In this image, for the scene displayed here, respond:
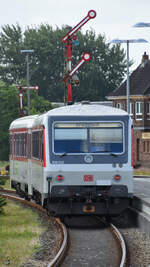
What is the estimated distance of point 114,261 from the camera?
15.7 meters

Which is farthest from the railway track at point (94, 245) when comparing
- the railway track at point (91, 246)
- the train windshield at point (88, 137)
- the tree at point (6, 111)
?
the tree at point (6, 111)

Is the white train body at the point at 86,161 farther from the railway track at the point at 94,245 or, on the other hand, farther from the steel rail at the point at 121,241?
the railway track at the point at 94,245

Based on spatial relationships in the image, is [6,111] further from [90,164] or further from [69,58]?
[90,164]

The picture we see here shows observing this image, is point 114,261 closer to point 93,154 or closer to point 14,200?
point 93,154

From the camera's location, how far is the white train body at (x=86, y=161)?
2031 centimetres

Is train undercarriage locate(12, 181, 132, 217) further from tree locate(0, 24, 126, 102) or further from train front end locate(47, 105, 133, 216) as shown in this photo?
tree locate(0, 24, 126, 102)

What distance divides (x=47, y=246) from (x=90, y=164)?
3469 millimetres

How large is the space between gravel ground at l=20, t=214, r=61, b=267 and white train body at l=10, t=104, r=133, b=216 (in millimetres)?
796

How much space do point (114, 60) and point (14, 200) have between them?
70.2 m

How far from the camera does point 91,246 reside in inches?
701

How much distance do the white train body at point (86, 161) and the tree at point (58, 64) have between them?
75834 mm

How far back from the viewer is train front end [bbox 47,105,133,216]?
20328 mm

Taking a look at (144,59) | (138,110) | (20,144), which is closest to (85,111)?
(20,144)

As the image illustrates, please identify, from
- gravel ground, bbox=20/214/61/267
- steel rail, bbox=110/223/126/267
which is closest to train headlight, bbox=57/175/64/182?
gravel ground, bbox=20/214/61/267
